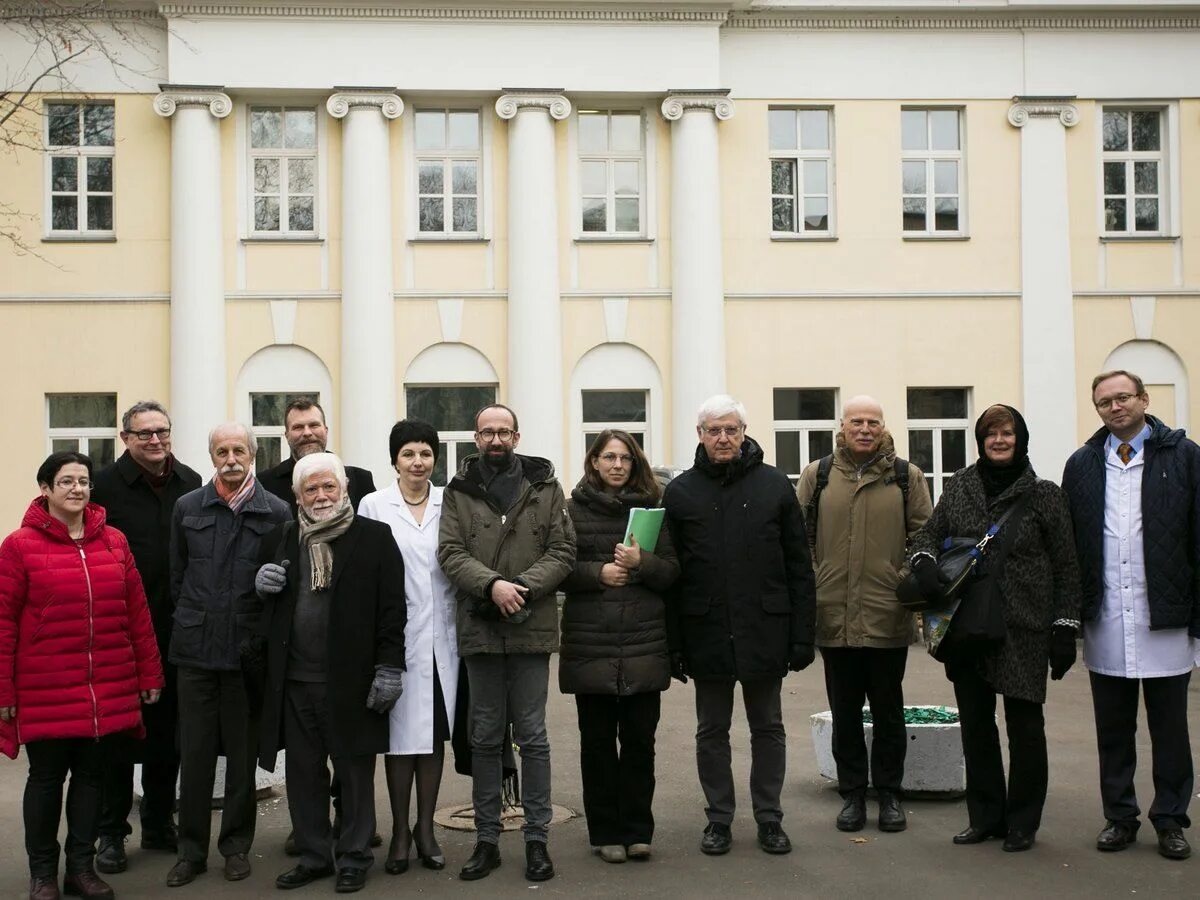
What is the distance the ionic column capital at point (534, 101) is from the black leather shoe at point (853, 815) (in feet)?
44.4

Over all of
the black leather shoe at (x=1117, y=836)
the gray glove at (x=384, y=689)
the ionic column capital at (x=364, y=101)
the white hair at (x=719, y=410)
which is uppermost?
the ionic column capital at (x=364, y=101)

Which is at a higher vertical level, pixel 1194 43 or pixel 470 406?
pixel 1194 43

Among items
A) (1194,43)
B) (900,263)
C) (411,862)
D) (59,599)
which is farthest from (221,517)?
(1194,43)

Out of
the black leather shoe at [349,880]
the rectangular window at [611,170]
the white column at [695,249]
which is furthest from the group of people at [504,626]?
Result: the rectangular window at [611,170]

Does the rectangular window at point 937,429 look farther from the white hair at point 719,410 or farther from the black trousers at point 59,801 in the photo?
the black trousers at point 59,801

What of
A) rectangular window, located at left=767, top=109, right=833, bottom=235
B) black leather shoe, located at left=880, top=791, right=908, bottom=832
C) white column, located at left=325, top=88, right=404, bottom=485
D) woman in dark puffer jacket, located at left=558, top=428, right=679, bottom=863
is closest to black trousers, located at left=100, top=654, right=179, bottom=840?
woman in dark puffer jacket, located at left=558, top=428, right=679, bottom=863

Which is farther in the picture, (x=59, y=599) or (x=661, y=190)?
(x=661, y=190)

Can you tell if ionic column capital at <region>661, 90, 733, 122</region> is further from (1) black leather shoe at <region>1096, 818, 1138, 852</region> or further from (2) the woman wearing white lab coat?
(1) black leather shoe at <region>1096, 818, 1138, 852</region>

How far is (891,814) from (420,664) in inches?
96.2

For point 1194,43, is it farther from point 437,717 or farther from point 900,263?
point 437,717

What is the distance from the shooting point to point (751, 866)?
680 centimetres

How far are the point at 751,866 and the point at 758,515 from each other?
158cm

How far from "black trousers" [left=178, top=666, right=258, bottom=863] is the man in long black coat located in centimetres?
200

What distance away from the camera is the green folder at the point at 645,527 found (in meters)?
6.78
